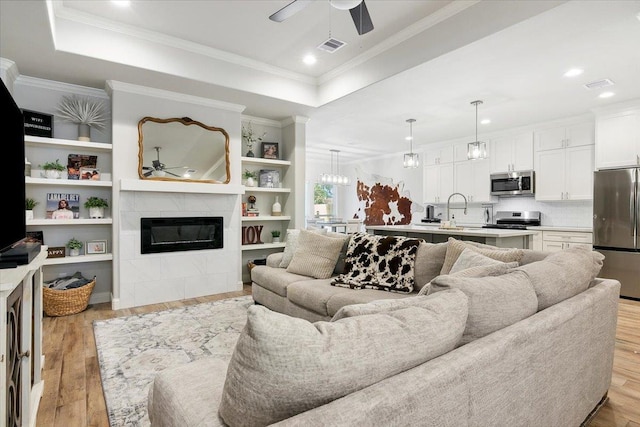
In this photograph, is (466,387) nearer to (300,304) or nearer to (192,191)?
(300,304)

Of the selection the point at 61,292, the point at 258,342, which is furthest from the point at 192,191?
the point at 258,342

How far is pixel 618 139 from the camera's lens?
4.73m

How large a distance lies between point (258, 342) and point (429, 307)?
1.82ft

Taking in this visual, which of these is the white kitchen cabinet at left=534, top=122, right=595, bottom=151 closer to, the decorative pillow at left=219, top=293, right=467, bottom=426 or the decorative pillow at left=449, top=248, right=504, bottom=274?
the decorative pillow at left=449, top=248, right=504, bottom=274

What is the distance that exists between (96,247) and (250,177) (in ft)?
7.08

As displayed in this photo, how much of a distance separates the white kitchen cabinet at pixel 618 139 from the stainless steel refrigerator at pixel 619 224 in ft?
0.84

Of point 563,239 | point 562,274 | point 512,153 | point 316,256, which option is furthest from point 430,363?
point 512,153

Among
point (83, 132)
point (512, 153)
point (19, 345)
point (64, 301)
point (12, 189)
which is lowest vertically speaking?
point (64, 301)

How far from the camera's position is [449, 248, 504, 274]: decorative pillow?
85.0 inches

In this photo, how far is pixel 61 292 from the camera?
361cm

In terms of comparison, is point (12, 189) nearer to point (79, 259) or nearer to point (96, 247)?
point (79, 259)

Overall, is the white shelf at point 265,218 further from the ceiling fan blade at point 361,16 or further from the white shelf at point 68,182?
the ceiling fan blade at point 361,16

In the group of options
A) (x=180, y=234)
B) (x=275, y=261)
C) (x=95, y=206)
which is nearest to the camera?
(x=275, y=261)

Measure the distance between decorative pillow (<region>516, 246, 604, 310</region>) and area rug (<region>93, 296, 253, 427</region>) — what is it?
1883mm
